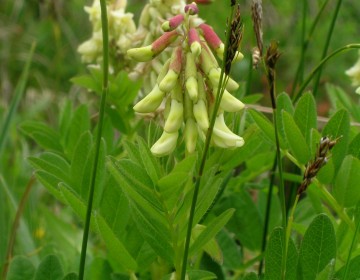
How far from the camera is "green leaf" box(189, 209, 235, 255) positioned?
1026 millimetres

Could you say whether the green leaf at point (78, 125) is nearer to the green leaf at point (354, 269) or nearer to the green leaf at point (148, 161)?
the green leaf at point (148, 161)

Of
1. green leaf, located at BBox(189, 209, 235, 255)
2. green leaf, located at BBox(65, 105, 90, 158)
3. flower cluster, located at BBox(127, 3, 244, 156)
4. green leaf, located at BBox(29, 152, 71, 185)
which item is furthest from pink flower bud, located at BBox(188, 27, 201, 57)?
green leaf, located at BBox(65, 105, 90, 158)

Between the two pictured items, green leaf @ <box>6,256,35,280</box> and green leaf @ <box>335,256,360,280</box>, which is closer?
green leaf @ <box>335,256,360,280</box>

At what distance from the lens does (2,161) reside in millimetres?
2350

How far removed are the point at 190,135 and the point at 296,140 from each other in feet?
0.73

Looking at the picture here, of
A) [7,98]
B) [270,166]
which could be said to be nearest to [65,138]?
[270,166]

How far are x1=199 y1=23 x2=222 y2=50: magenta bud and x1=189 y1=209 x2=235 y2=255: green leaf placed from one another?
0.26 metres

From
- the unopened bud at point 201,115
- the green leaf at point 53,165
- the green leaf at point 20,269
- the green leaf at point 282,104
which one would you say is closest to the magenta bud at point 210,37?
the unopened bud at point 201,115

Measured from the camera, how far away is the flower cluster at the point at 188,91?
42.2 inches

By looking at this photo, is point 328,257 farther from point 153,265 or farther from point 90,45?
point 90,45

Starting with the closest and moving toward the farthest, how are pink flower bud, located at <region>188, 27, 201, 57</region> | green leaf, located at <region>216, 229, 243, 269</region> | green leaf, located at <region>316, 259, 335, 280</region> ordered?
green leaf, located at <region>316, 259, 335, 280</region> → pink flower bud, located at <region>188, 27, 201, 57</region> → green leaf, located at <region>216, 229, 243, 269</region>

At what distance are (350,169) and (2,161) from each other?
1407 mm

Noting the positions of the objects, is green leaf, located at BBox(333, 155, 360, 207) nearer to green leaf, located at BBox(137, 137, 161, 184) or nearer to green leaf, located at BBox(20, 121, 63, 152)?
green leaf, located at BBox(137, 137, 161, 184)

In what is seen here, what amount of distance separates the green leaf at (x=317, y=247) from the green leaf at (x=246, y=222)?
49 centimetres
